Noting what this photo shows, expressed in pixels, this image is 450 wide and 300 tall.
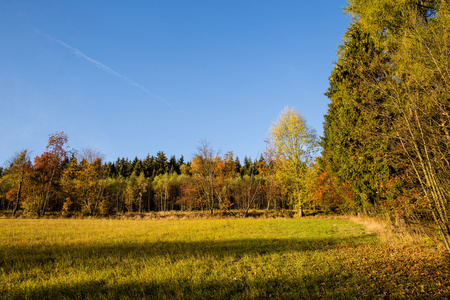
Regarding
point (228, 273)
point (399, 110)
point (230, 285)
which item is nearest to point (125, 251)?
point (228, 273)

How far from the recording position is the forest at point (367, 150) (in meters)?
4.93

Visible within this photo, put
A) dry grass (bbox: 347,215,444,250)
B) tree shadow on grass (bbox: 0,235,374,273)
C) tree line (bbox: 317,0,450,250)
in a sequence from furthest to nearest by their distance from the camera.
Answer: tree shadow on grass (bbox: 0,235,374,273)
dry grass (bbox: 347,215,444,250)
tree line (bbox: 317,0,450,250)

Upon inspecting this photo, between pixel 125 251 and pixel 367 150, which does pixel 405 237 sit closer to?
pixel 367 150

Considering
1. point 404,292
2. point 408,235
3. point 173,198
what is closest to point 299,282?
point 404,292

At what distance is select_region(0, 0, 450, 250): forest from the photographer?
4.93 metres

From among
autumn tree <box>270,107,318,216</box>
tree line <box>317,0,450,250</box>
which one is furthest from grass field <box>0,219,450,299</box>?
autumn tree <box>270,107,318,216</box>

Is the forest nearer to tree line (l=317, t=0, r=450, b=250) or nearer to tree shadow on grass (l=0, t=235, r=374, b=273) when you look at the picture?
tree line (l=317, t=0, r=450, b=250)

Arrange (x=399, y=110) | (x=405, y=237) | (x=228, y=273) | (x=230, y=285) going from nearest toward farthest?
(x=230, y=285)
(x=399, y=110)
(x=228, y=273)
(x=405, y=237)

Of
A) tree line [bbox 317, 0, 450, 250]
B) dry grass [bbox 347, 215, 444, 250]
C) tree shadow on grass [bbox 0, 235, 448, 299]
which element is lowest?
tree shadow on grass [bbox 0, 235, 448, 299]


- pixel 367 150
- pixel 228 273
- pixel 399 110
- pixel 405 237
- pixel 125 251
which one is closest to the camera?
pixel 399 110

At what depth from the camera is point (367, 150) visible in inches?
368

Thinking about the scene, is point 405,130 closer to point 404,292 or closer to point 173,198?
point 404,292

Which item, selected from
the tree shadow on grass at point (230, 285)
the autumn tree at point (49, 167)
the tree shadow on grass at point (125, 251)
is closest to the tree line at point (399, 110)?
the tree shadow on grass at point (230, 285)

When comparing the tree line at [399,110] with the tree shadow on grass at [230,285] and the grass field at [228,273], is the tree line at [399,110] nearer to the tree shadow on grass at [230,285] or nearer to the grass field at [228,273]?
the grass field at [228,273]
